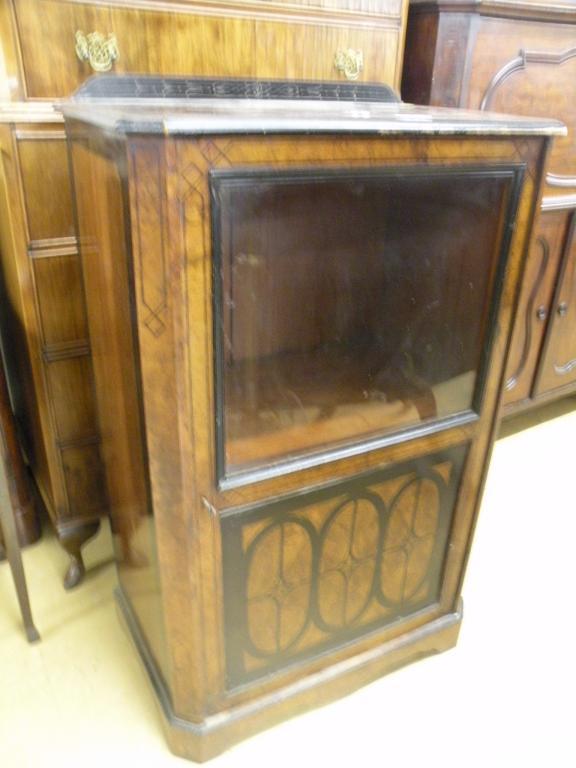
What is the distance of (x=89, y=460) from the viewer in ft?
4.30

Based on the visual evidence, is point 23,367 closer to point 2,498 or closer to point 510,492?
point 2,498

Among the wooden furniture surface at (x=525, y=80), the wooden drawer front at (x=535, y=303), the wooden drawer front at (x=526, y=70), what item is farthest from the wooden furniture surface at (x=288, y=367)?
the wooden drawer front at (x=535, y=303)

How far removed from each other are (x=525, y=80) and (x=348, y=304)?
944 millimetres

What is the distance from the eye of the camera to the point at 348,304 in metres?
0.94

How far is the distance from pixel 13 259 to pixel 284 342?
0.54 metres

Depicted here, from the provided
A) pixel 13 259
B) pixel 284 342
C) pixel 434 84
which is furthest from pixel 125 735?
pixel 434 84

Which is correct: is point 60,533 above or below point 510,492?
above

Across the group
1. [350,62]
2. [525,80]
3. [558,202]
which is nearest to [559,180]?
[558,202]

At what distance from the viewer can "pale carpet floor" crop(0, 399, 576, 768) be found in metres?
1.07

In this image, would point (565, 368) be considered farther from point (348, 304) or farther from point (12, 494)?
point (12, 494)

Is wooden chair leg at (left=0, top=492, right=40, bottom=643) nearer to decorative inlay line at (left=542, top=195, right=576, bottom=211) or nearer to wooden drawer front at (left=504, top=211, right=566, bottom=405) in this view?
wooden drawer front at (left=504, top=211, right=566, bottom=405)

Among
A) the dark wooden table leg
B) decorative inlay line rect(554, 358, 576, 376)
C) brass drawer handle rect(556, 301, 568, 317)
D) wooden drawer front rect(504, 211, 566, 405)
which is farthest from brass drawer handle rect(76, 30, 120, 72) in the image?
decorative inlay line rect(554, 358, 576, 376)

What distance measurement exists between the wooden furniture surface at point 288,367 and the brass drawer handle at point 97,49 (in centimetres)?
8

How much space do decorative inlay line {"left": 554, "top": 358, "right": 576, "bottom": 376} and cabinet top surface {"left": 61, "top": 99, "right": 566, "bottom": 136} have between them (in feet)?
4.02
